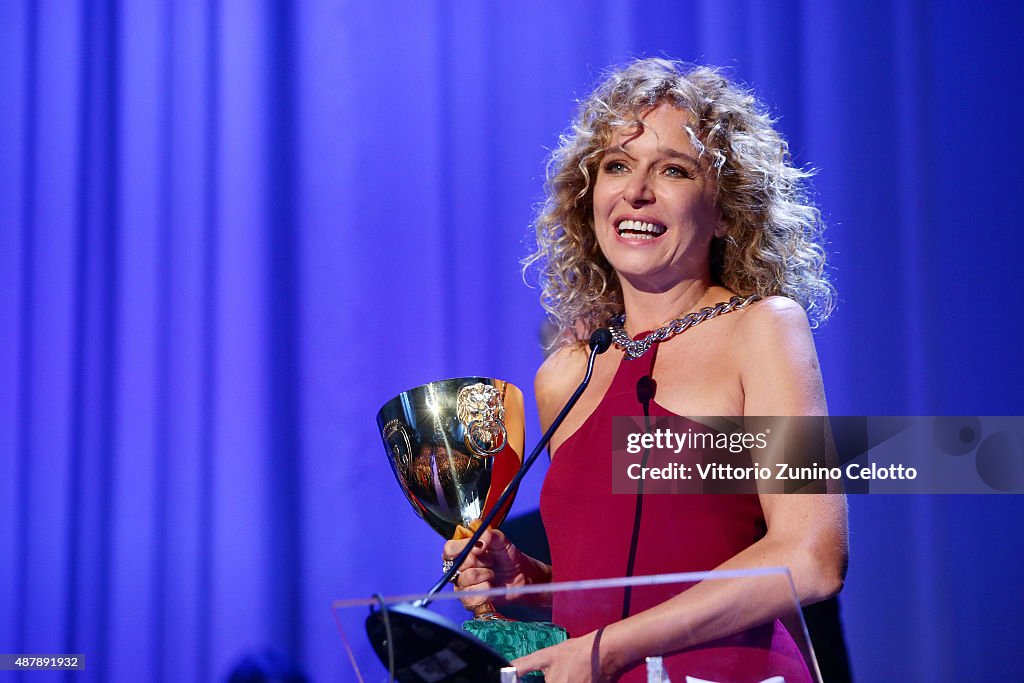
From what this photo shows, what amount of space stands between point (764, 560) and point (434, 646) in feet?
1.82

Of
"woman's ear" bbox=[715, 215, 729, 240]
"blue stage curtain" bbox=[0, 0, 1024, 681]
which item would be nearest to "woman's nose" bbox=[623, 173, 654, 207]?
"woman's ear" bbox=[715, 215, 729, 240]

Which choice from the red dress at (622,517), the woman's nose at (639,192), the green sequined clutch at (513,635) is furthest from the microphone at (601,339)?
the green sequined clutch at (513,635)

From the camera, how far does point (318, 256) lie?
1951mm

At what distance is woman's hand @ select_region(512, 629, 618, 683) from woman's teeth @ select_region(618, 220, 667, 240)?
80 cm

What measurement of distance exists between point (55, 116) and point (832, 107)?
1.49 meters

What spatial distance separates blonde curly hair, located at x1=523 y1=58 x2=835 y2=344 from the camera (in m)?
1.51

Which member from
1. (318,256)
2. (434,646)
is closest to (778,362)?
(434,646)

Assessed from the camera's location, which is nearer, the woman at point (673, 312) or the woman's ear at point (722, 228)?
the woman at point (673, 312)

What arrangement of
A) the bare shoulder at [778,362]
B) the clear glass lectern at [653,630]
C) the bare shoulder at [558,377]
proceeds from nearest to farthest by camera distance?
the clear glass lectern at [653,630], the bare shoulder at [778,362], the bare shoulder at [558,377]

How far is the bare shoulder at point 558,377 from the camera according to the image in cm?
167

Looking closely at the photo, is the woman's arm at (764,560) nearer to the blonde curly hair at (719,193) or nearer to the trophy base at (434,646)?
the trophy base at (434,646)

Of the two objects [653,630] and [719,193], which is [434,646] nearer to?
[653,630]

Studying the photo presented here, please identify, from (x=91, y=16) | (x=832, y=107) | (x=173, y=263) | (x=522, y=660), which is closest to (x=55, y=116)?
(x=91, y=16)

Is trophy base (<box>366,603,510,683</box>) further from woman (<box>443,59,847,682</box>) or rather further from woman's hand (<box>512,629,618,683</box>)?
woman (<box>443,59,847,682</box>)
